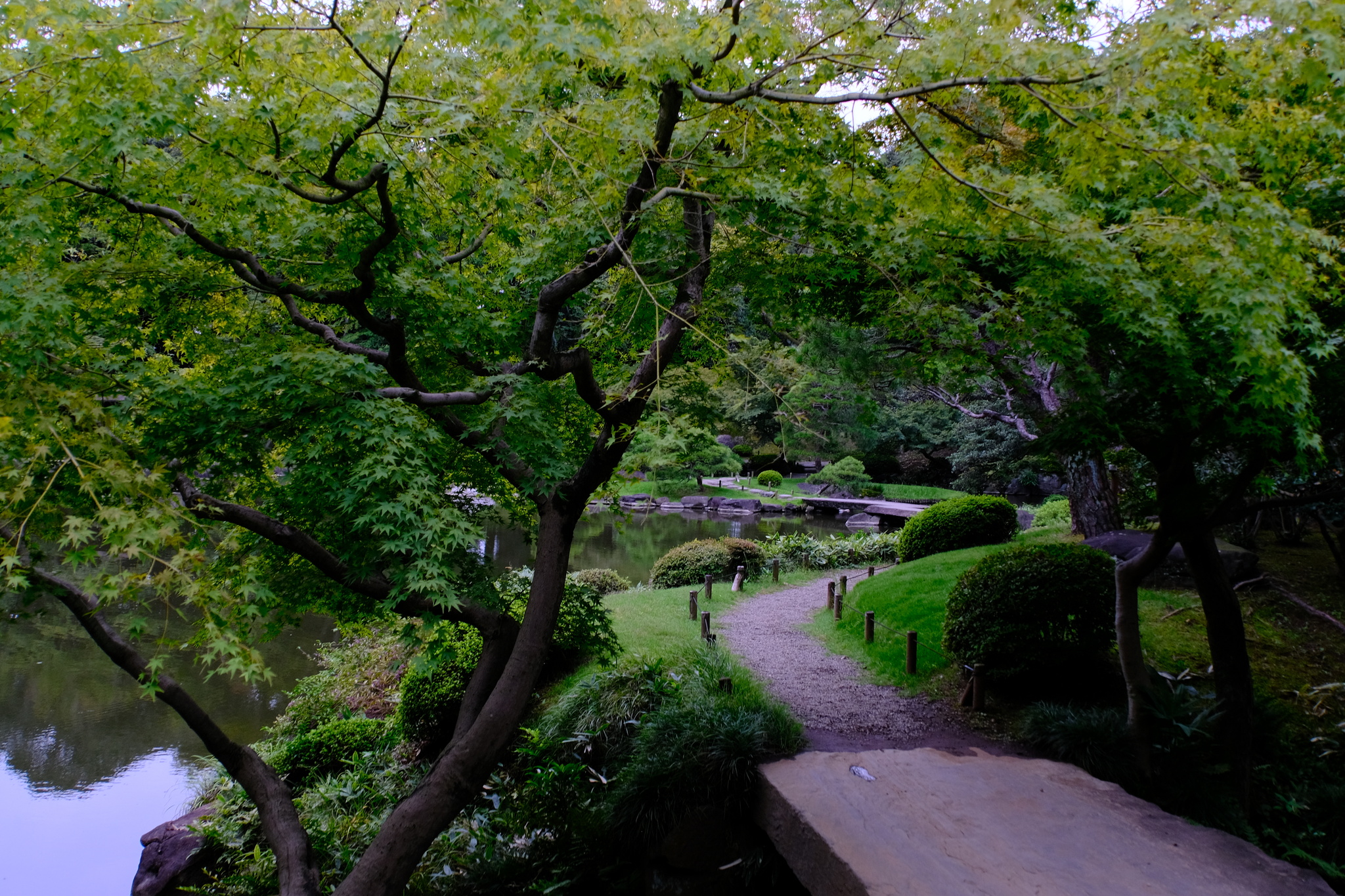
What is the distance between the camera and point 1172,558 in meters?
9.40

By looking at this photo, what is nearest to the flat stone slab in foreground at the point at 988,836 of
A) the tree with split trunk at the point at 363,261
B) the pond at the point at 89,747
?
the tree with split trunk at the point at 363,261

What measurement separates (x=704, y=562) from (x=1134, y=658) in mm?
9825

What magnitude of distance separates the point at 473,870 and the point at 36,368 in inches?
169

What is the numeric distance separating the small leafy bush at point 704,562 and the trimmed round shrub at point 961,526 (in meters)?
3.05

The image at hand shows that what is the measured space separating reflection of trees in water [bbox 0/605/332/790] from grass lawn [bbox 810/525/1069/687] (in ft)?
23.4

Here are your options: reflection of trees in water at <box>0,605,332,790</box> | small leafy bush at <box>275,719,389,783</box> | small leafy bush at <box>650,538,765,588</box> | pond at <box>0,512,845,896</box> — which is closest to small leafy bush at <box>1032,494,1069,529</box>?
small leafy bush at <box>650,538,765,588</box>

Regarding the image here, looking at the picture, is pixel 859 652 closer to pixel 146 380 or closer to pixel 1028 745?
pixel 1028 745

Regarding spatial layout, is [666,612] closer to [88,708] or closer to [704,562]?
[704,562]

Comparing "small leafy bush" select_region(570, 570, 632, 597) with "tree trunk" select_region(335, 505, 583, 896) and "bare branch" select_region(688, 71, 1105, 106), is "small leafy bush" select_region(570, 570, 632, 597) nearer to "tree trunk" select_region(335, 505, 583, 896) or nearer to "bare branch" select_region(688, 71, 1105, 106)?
"tree trunk" select_region(335, 505, 583, 896)

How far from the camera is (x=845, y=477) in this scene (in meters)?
26.2

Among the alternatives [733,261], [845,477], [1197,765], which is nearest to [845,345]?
[733,261]

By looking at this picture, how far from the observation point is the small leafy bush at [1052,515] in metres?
14.9

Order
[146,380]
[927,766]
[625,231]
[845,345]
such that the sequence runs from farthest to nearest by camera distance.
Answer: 1. [845,345]
2. [927,766]
3. [625,231]
4. [146,380]

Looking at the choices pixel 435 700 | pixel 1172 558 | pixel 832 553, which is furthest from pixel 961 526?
pixel 435 700
